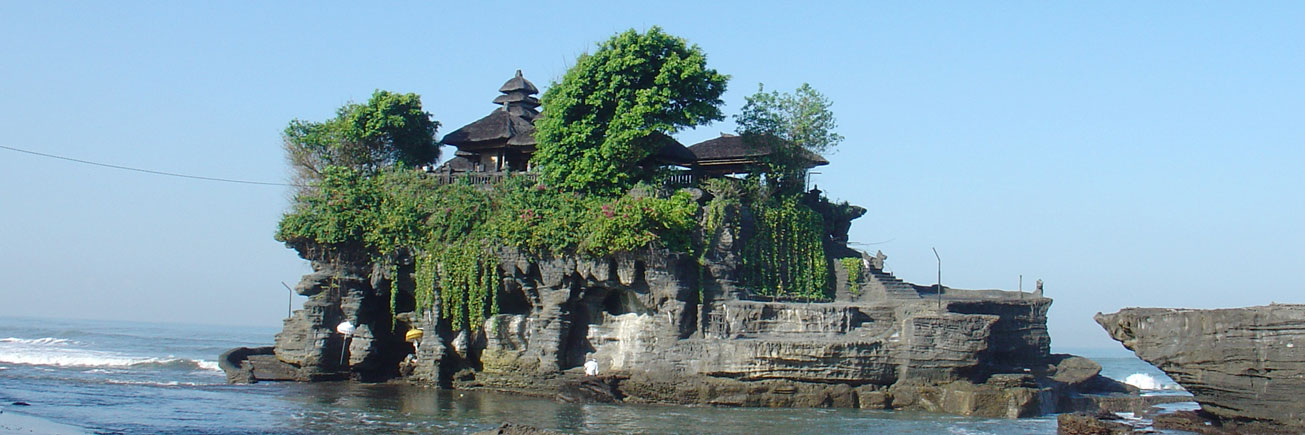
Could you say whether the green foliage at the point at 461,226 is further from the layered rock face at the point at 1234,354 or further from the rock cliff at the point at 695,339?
the layered rock face at the point at 1234,354

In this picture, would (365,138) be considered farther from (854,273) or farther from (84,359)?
(84,359)

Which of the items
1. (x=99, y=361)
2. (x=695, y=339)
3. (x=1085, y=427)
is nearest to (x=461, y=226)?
(x=695, y=339)

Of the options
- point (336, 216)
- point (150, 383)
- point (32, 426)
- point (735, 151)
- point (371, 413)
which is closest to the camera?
point (32, 426)

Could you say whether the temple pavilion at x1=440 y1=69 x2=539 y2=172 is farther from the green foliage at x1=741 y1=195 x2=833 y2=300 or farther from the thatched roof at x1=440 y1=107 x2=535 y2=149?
the green foliage at x1=741 y1=195 x2=833 y2=300

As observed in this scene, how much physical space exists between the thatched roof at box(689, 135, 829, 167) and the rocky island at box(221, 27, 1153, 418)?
0.09 m

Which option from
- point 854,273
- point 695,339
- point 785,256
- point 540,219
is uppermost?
point 540,219

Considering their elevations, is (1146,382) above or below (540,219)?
below

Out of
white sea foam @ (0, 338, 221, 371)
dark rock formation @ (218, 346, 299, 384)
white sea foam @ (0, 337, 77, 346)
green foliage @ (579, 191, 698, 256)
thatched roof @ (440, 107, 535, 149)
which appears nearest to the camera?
green foliage @ (579, 191, 698, 256)

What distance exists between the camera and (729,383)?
28.3 metres

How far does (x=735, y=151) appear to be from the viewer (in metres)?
33.9

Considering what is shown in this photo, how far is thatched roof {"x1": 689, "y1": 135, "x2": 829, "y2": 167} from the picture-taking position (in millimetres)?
33438

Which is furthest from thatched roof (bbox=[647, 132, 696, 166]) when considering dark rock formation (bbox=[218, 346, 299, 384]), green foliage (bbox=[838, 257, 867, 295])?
dark rock formation (bbox=[218, 346, 299, 384])

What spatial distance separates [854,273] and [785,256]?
2.05 metres

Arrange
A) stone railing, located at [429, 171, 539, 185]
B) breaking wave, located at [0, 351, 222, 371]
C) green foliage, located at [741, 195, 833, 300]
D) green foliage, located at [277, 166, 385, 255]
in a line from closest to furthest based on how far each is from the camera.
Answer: green foliage, located at [741, 195, 833, 300]
green foliage, located at [277, 166, 385, 255]
stone railing, located at [429, 171, 539, 185]
breaking wave, located at [0, 351, 222, 371]
